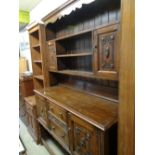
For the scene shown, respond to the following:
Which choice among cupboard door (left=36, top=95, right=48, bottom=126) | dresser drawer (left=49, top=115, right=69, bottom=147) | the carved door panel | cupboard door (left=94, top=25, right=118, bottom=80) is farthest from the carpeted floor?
cupboard door (left=94, top=25, right=118, bottom=80)

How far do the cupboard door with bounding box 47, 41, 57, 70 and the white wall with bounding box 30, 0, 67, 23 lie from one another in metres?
0.65

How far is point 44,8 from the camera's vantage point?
2.70 metres

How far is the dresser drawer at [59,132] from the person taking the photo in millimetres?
1577

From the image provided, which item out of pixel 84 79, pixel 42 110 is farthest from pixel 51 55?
pixel 42 110

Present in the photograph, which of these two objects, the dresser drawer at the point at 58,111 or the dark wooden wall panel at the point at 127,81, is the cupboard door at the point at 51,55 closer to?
the dresser drawer at the point at 58,111

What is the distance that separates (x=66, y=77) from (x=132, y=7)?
1.69 metres

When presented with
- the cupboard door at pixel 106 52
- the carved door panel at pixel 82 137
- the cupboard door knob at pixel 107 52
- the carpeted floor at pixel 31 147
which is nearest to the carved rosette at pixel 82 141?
the carved door panel at pixel 82 137

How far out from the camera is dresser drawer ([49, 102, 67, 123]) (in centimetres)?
151

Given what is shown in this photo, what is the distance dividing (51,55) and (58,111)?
3.15 feet

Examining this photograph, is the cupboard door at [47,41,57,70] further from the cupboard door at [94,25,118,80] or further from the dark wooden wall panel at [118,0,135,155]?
the dark wooden wall panel at [118,0,135,155]

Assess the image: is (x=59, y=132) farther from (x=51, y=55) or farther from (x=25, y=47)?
(x=25, y=47)

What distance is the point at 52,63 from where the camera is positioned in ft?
7.35
